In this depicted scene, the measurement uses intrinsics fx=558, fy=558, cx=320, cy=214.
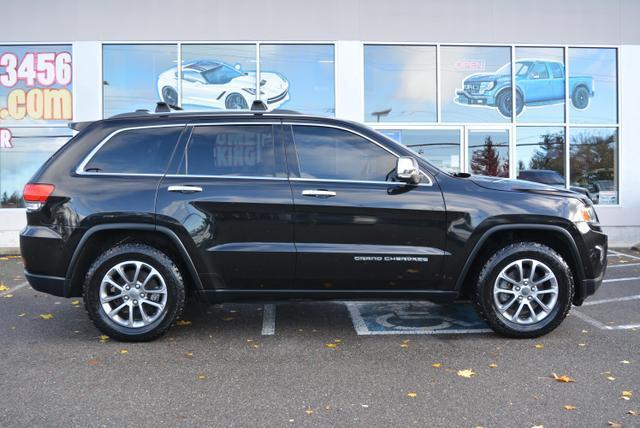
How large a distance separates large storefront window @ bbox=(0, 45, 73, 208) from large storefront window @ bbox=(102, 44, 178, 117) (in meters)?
0.76

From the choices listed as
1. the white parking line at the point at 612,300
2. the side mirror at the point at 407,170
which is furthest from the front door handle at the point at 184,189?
the white parking line at the point at 612,300

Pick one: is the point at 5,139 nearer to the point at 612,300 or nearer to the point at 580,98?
the point at 612,300

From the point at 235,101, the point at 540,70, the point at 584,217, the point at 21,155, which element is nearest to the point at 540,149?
the point at 540,70

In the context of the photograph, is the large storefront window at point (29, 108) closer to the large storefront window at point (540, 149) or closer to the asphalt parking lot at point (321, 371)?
the asphalt parking lot at point (321, 371)

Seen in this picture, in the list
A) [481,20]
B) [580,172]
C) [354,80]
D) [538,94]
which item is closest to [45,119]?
[354,80]

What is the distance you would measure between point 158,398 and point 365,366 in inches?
58.4

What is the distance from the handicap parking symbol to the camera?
16.8ft

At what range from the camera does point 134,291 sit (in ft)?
15.0

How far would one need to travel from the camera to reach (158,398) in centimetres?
355

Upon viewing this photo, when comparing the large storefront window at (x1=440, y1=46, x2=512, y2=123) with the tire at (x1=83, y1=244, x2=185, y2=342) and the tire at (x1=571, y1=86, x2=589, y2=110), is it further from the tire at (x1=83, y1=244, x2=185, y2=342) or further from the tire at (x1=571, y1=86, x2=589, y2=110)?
the tire at (x1=83, y1=244, x2=185, y2=342)

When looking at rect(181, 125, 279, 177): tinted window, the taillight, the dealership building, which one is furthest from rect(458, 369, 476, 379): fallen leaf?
the dealership building

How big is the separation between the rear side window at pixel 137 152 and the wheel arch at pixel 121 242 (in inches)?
→ 19.4

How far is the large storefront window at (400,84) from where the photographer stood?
11703 mm

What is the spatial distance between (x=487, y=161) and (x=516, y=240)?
752cm
